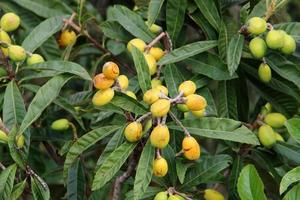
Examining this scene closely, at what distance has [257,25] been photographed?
158 cm

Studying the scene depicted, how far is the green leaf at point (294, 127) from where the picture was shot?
1506 mm

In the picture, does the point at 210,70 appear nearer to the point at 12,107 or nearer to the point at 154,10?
the point at 154,10

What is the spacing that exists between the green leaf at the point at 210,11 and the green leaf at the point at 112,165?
1.56 feet

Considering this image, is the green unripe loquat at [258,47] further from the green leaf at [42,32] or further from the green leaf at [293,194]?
the green leaf at [42,32]

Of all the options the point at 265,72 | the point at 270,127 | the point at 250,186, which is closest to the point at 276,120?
the point at 270,127

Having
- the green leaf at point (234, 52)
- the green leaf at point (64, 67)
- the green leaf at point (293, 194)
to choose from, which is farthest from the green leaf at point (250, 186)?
the green leaf at point (64, 67)

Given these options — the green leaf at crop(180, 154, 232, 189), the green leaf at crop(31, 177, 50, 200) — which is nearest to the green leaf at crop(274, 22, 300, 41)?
the green leaf at crop(180, 154, 232, 189)

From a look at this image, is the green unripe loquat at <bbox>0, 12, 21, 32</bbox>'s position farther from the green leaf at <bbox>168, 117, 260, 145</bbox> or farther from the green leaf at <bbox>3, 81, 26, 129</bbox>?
the green leaf at <bbox>168, 117, 260, 145</bbox>

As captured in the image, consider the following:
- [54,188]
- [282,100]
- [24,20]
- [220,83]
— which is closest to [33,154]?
[54,188]

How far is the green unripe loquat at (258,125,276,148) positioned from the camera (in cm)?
167

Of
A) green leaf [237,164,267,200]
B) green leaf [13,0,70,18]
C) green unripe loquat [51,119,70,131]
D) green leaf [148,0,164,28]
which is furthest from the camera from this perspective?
green leaf [13,0,70,18]

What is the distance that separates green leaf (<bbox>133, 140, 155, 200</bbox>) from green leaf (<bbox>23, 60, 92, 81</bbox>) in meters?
0.24

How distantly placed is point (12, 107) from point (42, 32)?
310 mm

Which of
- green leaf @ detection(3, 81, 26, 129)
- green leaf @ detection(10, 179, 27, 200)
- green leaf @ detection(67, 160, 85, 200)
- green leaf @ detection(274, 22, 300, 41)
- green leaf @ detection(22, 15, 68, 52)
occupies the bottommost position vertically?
green leaf @ detection(67, 160, 85, 200)
